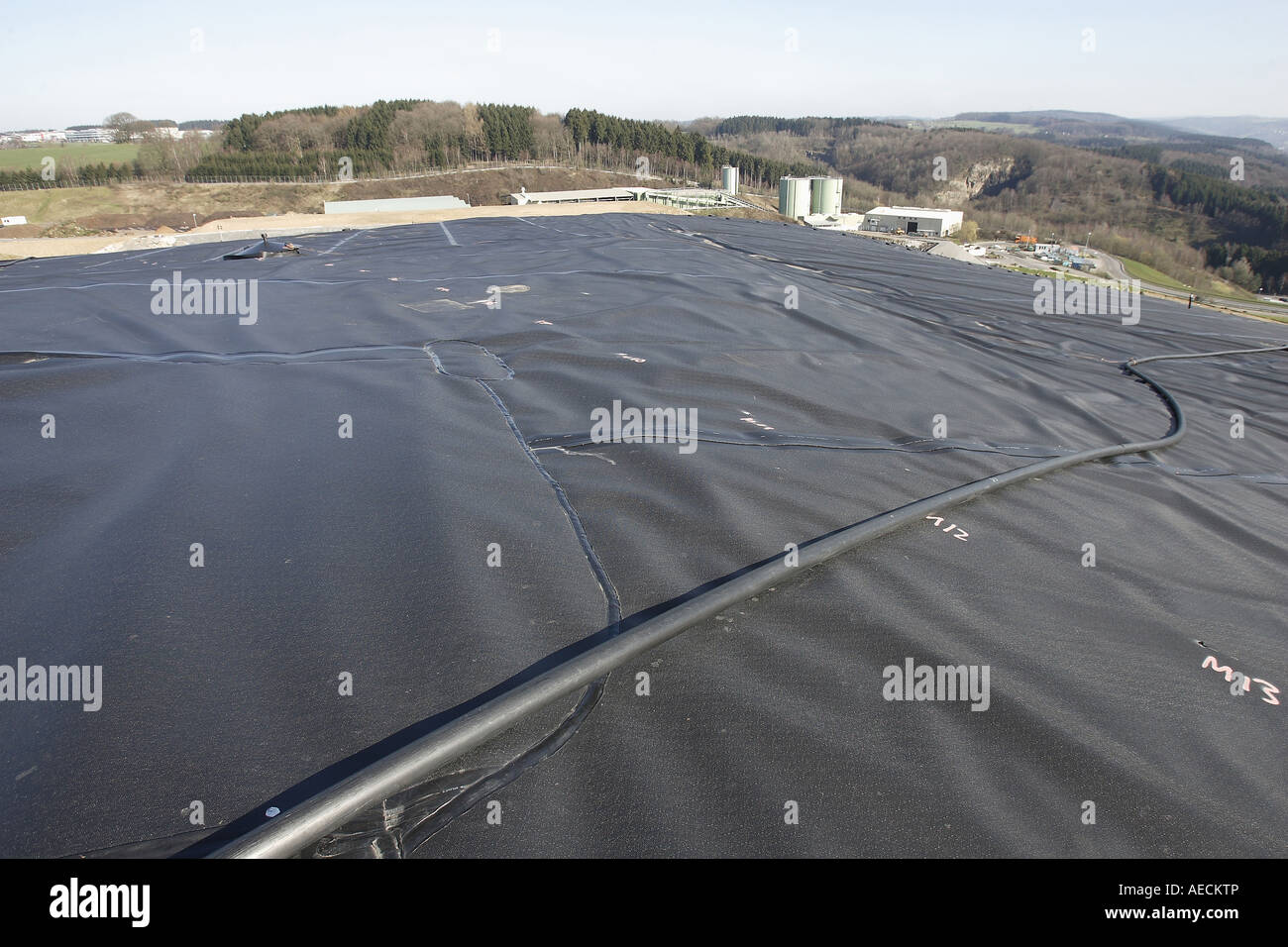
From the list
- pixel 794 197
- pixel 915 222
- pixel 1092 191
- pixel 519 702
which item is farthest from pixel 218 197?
pixel 1092 191

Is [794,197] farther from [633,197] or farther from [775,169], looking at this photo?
[775,169]

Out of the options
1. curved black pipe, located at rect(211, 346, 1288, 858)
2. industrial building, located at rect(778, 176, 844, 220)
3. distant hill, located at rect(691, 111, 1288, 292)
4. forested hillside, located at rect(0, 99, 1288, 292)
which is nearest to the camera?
curved black pipe, located at rect(211, 346, 1288, 858)

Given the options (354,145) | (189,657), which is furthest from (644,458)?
(354,145)

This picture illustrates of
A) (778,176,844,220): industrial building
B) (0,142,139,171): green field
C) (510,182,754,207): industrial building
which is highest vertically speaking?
(0,142,139,171): green field

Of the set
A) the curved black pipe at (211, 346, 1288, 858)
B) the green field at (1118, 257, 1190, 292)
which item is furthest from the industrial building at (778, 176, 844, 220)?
the curved black pipe at (211, 346, 1288, 858)

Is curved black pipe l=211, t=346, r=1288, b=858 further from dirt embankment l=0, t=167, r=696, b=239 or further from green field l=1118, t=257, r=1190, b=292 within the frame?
green field l=1118, t=257, r=1190, b=292

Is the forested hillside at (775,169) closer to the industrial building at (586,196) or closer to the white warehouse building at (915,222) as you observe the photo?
the white warehouse building at (915,222)

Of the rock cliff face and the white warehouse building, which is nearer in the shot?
the white warehouse building
